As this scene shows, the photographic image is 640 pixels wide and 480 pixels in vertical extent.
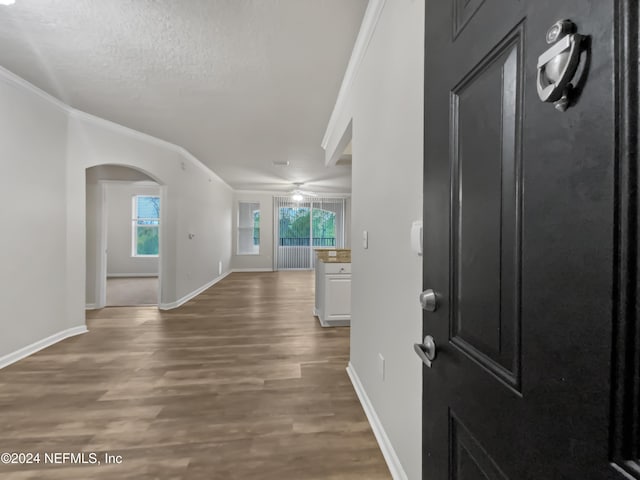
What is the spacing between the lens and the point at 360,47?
1.95 metres

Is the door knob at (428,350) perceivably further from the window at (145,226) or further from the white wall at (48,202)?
the window at (145,226)

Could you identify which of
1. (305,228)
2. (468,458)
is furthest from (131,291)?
(468,458)

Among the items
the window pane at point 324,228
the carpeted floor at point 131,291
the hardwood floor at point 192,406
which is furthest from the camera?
the window pane at point 324,228

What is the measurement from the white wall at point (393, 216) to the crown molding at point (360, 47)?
5cm

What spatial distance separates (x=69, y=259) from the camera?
3.14 m

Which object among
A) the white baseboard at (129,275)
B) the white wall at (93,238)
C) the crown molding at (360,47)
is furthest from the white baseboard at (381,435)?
the white baseboard at (129,275)

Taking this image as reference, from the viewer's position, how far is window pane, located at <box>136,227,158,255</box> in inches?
300

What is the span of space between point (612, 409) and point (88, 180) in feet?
18.7

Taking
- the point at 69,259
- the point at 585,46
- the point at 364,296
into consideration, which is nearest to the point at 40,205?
the point at 69,259

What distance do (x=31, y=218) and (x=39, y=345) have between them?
4.11ft

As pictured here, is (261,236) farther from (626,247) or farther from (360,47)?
(626,247)

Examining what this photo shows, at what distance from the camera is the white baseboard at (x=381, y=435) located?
1.35 m

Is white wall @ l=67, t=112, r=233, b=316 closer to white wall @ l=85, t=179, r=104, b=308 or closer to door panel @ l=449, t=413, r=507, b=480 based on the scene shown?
white wall @ l=85, t=179, r=104, b=308

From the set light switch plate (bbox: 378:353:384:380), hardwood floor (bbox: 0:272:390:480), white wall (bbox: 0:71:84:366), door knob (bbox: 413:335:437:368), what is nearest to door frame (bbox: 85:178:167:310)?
hardwood floor (bbox: 0:272:390:480)
